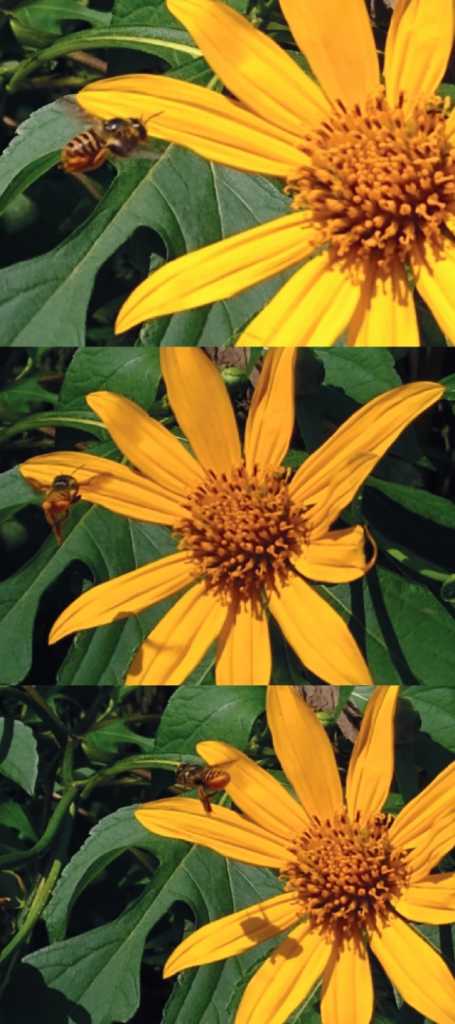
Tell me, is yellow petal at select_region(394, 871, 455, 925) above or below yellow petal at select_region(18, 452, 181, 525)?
below

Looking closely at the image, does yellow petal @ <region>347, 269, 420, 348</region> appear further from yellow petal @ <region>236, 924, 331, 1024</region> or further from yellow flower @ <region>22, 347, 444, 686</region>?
yellow petal @ <region>236, 924, 331, 1024</region>

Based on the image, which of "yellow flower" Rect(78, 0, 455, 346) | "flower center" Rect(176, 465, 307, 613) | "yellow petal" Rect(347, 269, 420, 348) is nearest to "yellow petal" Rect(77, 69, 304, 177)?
"yellow flower" Rect(78, 0, 455, 346)

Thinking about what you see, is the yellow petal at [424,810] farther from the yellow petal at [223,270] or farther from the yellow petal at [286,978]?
the yellow petal at [223,270]

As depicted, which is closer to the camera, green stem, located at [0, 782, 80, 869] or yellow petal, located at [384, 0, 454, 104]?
yellow petal, located at [384, 0, 454, 104]

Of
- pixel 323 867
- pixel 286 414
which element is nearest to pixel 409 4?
pixel 286 414

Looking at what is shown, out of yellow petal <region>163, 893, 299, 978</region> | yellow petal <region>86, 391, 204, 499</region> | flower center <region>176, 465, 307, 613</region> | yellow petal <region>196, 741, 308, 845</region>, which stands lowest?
yellow petal <region>163, 893, 299, 978</region>

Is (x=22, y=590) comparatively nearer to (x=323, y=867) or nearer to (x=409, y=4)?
(x=323, y=867)

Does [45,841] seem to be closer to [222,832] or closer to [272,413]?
[222,832]
